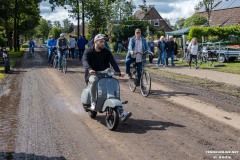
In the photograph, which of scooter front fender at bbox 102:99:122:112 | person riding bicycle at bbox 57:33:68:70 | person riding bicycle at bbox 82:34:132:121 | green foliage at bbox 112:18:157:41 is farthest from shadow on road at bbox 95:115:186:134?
green foliage at bbox 112:18:157:41

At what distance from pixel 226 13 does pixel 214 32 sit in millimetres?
28342

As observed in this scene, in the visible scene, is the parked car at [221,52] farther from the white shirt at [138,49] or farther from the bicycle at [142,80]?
the white shirt at [138,49]

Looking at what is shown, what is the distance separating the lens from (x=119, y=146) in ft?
19.7

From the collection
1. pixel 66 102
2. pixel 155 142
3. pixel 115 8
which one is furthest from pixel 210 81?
pixel 115 8

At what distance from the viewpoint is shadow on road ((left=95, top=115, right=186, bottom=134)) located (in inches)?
275

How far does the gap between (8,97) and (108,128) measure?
495 cm

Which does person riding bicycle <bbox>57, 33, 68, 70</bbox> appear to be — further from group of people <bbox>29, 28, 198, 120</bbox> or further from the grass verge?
the grass verge

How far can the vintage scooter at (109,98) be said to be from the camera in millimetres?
6875

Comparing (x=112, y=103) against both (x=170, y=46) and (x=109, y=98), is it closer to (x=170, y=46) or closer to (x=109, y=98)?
(x=109, y=98)

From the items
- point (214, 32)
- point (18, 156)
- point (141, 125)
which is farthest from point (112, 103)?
point (214, 32)

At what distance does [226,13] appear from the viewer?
5459 centimetres

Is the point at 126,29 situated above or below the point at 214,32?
above

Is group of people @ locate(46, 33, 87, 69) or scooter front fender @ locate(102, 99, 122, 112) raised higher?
group of people @ locate(46, 33, 87, 69)

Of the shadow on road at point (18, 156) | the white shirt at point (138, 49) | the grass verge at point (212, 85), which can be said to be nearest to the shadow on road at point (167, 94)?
the white shirt at point (138, 49)
